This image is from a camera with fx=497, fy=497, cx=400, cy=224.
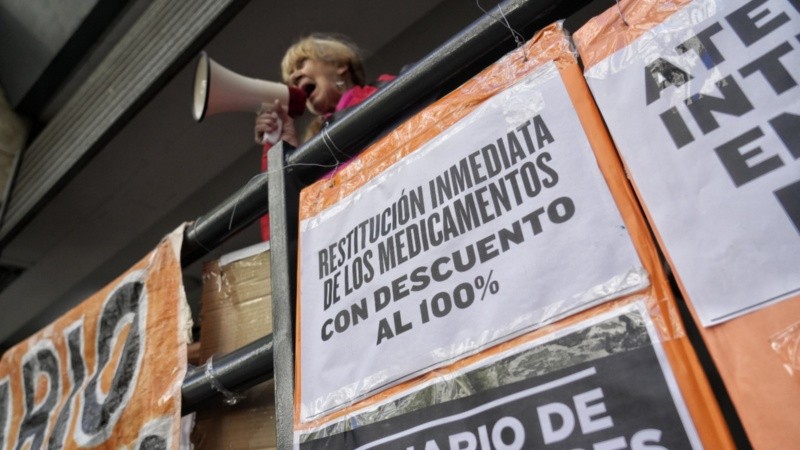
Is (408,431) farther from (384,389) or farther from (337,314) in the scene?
(337,314)

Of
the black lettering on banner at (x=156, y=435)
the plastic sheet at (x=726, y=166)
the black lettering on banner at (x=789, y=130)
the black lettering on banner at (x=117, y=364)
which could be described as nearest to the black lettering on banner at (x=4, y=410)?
the black lettering on banner at (x=117, y=364)

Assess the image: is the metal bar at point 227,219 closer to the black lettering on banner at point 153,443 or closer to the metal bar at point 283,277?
the metal bar at point 283,277

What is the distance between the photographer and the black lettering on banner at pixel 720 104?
462 mm

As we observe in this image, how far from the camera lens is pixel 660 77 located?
1.73 feet

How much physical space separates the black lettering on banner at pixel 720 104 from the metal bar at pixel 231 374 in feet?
2.42

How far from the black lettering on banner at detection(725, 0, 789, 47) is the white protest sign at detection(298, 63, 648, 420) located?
17 cm

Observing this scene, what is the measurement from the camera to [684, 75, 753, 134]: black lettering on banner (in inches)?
18.2

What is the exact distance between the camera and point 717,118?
0.47 m

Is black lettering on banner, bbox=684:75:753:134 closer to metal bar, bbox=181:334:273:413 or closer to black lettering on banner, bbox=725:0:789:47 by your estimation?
black lettering on banner, bbox=725:0:789:47

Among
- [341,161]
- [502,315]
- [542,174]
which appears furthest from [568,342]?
[341,161]

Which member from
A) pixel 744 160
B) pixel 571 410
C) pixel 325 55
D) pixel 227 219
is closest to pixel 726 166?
pixel 744 160

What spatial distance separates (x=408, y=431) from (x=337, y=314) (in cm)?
21

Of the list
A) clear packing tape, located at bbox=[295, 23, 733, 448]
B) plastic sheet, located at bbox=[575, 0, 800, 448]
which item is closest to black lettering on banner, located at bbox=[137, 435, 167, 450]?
clear packing tape, located at bbox=[295, 23, 733, 448]

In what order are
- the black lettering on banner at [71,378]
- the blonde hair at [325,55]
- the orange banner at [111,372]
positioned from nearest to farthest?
the orange banner at [111,372] < the black lettering on banner at [71,378] < the blonde hair at [325,55]
